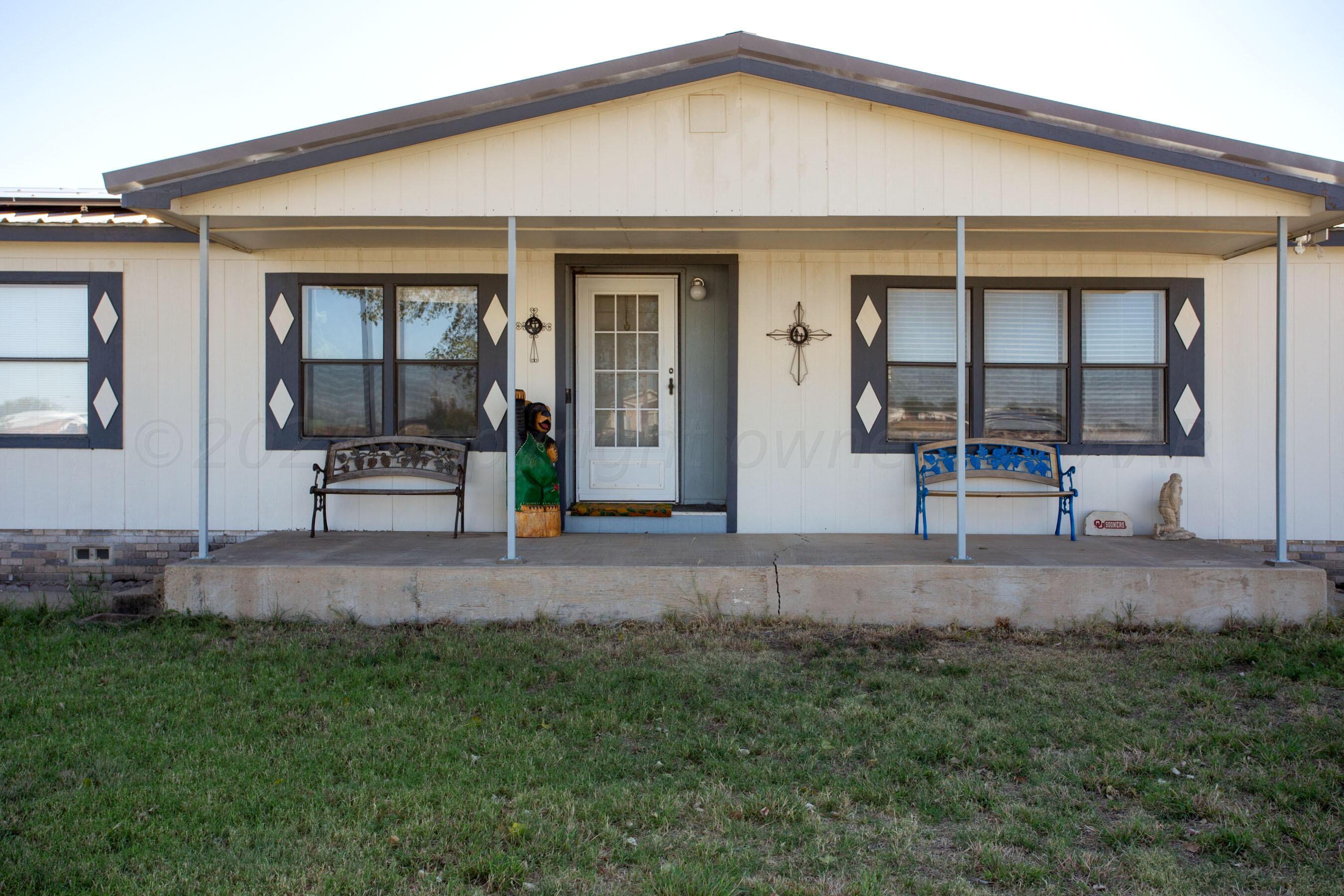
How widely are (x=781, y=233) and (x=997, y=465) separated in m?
2.71

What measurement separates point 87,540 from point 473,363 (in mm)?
3682

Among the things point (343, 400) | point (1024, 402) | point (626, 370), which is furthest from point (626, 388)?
point (1024, 402)

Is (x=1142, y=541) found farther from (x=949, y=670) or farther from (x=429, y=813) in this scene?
(x=429, y=813)

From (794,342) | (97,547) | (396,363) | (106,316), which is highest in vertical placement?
(106,316)

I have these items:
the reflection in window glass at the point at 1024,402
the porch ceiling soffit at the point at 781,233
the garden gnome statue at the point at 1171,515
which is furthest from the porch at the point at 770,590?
the porch ceiling soffit at the point at 781,233

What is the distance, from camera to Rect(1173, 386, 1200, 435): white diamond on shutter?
7.29 metres

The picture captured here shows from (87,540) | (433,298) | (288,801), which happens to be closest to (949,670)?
(288,801)

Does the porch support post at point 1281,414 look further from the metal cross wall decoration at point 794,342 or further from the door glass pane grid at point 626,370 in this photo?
the door glass pane grid at point 626,370

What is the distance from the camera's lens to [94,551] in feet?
24.1

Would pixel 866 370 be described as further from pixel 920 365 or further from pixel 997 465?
pixel 997 465

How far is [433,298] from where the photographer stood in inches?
296

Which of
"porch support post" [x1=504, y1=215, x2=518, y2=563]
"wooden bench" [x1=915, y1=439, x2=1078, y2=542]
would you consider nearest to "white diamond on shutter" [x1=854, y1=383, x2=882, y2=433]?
"wooden bench" [x1=915, y1=439, x2=1078, y2=542]

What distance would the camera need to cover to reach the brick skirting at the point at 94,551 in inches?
288

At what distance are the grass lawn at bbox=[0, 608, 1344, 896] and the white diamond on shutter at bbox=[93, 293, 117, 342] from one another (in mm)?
2995
